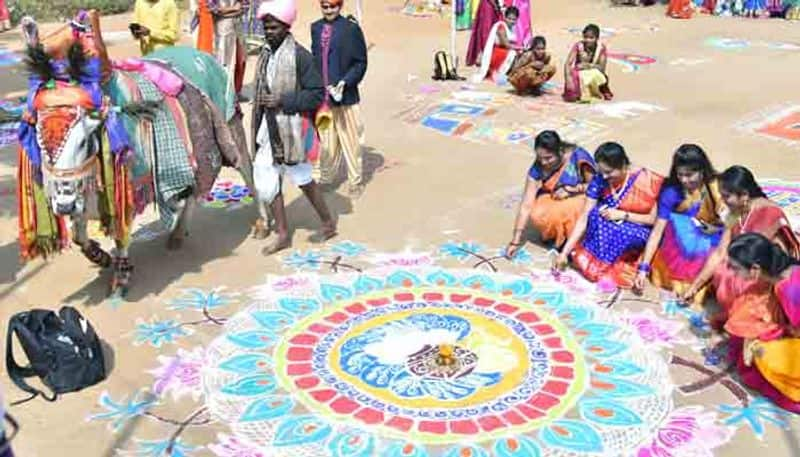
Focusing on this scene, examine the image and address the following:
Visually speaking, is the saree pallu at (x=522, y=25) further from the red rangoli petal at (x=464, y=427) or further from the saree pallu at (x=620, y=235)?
the red rangoli petal at (x=464, y=427)

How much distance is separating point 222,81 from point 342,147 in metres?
1.37

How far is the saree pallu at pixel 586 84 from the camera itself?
33.0 ft

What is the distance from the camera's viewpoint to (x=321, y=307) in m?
5.54

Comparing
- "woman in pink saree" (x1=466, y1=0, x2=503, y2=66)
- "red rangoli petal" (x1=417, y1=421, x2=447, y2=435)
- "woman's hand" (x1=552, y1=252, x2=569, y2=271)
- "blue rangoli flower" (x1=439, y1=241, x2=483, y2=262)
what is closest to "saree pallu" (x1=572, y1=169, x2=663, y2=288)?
"woman's hand" (x1=552, y1=252, x2=569, y2=271)

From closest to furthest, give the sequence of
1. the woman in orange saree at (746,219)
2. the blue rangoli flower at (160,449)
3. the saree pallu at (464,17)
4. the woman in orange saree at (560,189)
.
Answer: the blue rangoli flower at (160,449) < the woman in orange saree at (746,219) < the woman in orange saree at (560,189) < the saree pallu at (464,17)

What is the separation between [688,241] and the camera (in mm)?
5477

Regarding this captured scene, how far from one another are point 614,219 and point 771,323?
56.8 inches

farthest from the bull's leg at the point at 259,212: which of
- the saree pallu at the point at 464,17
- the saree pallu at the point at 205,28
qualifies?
the saree pallu at the point at 464,17

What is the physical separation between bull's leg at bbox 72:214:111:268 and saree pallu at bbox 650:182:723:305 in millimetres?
3390

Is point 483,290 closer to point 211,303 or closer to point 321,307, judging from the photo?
point 321,307

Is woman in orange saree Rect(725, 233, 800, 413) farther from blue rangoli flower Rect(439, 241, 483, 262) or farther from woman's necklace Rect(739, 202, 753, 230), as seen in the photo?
blue rangoli flower Rect(439, 241, 483, 262)

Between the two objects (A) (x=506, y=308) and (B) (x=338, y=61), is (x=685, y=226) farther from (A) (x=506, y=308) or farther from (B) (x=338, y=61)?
(B) (x=338, y=61)

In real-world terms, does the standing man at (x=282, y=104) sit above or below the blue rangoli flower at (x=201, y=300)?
above

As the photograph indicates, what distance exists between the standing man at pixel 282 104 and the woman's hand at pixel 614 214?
196 cm
